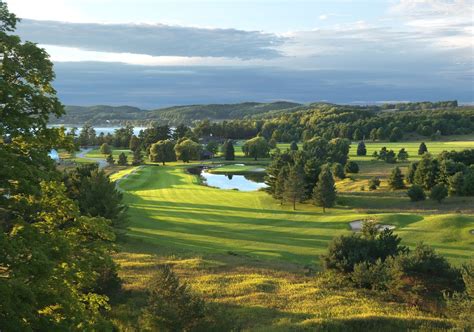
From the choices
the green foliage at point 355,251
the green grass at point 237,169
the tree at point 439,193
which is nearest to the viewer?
the green foliage at point 355,251

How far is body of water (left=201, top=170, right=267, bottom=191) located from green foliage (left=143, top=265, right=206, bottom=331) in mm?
74311

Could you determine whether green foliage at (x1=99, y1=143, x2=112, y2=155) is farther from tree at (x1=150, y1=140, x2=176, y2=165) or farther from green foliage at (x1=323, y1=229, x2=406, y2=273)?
green foliage at (x1=323, y1=229, x2=406, y2=273)

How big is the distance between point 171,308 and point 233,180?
9036 centimetres

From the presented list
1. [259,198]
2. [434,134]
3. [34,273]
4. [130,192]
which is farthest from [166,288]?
[434,134]

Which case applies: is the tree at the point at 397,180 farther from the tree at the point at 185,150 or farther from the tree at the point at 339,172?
the tree at the point at 185,150

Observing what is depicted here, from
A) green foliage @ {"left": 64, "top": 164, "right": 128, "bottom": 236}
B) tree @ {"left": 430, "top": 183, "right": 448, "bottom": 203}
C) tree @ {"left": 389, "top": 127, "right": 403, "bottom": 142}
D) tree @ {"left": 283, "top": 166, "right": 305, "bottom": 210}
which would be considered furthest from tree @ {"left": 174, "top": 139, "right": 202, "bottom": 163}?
green foliage @ {"left": 64, "top": 164, "right": 128, "bottom": 236}

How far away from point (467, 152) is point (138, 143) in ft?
352

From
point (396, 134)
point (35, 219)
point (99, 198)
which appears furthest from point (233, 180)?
point (35, 219)

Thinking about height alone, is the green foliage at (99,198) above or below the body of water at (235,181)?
above

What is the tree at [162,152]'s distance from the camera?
5236 inches

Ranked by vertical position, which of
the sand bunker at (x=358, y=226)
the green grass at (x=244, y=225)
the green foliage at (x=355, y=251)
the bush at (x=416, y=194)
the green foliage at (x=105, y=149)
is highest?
the green foliage at (x=105, y=149)

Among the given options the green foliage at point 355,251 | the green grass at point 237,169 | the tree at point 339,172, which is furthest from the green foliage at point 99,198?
the green grass at point 237,169

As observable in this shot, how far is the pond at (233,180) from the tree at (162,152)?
49.7 feet

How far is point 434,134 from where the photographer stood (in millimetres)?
161250
